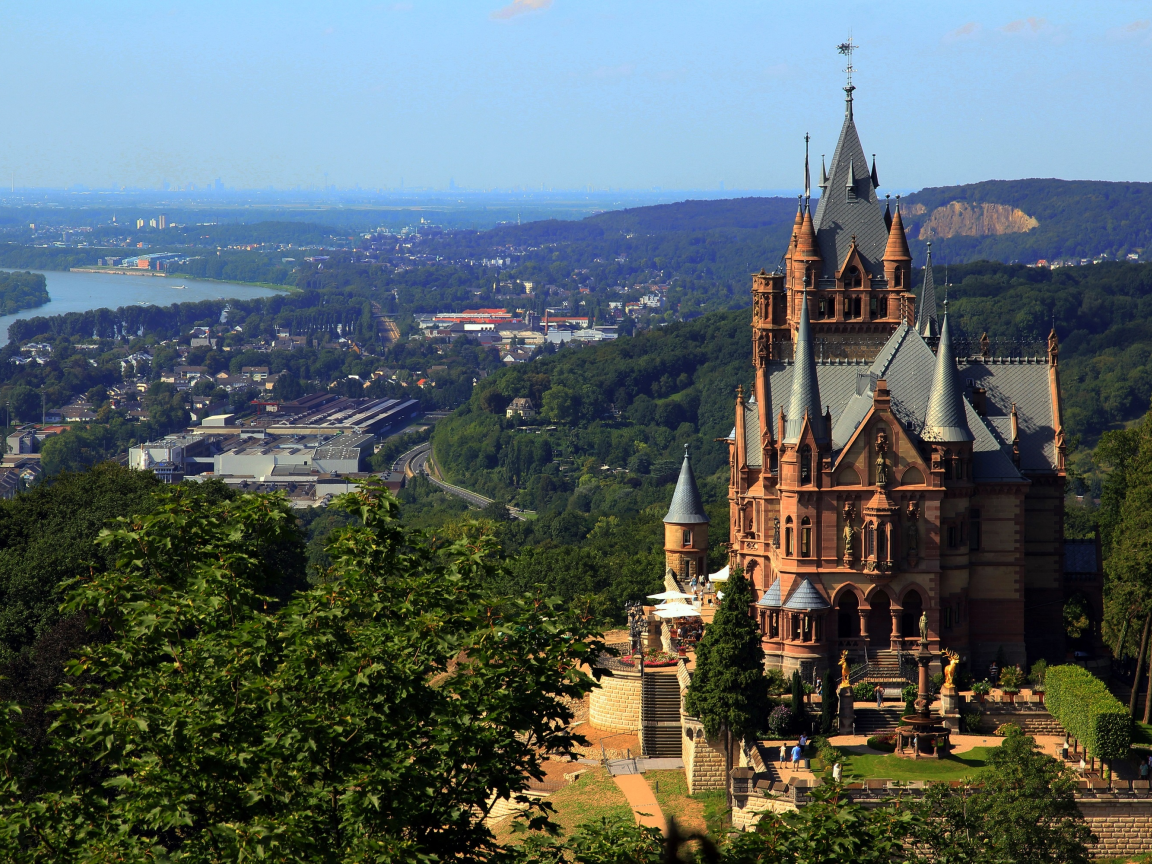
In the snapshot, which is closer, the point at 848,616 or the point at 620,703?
the point at 848,616

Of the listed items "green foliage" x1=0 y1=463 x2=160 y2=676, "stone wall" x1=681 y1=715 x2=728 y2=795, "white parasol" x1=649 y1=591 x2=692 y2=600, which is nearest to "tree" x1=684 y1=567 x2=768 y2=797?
"stone wall" x1=681 y1=715 x2=728 y2=795

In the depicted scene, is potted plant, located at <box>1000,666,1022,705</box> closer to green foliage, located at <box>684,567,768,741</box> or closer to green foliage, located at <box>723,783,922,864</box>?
green foliage, located at <box>684,567,768,741</box>

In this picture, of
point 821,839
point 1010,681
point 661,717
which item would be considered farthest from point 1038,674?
point 821,839

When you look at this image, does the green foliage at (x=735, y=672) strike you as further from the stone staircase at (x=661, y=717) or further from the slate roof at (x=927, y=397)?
the slate roof at (x=927, y=397)

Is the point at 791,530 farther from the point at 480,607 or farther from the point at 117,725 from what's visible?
the point at 117,725

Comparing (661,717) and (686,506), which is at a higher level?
(686,506)

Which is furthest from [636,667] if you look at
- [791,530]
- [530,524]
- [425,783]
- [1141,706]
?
[530,524]

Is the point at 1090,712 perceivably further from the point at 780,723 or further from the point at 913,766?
the point at 780,723
